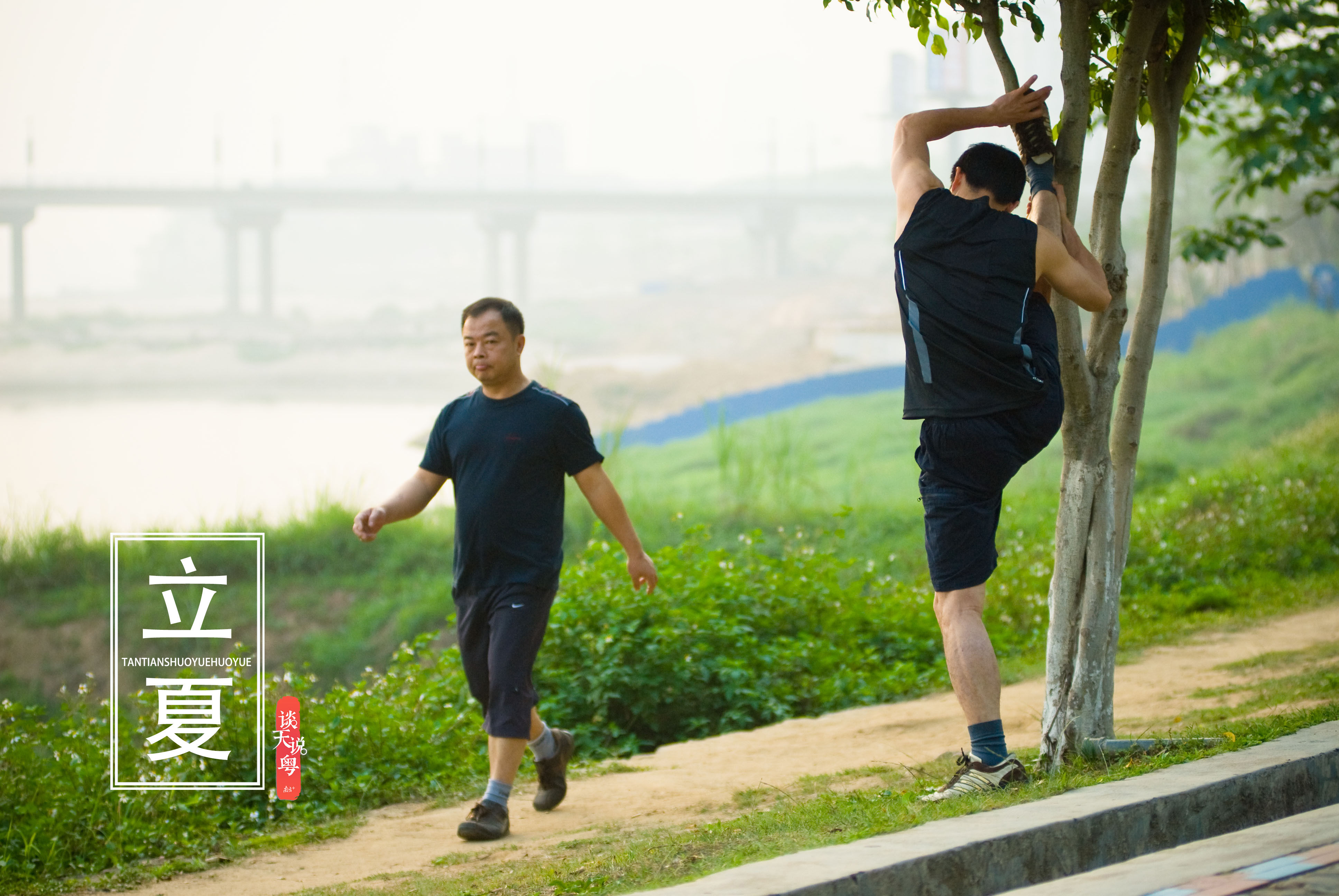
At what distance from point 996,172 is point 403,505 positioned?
2.38 meters

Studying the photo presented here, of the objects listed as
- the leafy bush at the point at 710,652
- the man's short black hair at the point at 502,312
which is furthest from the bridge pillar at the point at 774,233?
the man's short black hair at the point at 502,312

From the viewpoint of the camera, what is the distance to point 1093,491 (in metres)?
4.01

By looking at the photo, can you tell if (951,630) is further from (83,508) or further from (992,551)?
(83,508)

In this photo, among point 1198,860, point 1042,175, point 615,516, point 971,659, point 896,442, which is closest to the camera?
point 1198,860

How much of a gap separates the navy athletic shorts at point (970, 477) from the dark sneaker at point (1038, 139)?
28.4 inches

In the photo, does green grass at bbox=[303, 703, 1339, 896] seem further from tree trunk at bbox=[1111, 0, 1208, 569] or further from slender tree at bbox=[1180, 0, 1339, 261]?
slender tree at bbox=[1180, 0, 1339, 261]

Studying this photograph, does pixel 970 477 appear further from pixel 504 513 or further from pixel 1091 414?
pixel 504 513

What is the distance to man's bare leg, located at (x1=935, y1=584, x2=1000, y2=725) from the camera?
142 inches

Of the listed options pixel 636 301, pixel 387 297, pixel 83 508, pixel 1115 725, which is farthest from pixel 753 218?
pixel 1115 725

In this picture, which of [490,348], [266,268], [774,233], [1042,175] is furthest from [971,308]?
[774,233]

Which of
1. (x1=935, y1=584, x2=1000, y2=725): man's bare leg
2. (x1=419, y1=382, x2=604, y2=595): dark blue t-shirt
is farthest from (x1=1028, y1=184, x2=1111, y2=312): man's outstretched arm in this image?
(x1=419, y1=382, x2=604, y2=595): dark blue t-shirt

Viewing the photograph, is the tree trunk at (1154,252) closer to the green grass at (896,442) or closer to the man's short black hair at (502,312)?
the man's short black hair at (502,312)

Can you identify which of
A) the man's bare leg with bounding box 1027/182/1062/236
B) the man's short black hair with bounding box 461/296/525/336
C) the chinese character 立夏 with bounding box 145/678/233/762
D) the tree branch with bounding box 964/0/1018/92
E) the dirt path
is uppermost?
the tree branch with bounding box 964/0/1018/92

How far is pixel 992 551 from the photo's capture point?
373cm
